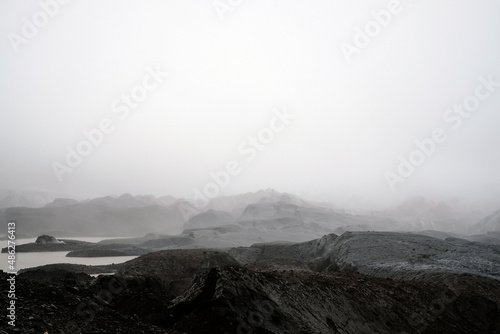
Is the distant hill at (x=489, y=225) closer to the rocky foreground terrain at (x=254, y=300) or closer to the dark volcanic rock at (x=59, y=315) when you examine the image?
the rocky foreground terrain at (x=254, y=300)

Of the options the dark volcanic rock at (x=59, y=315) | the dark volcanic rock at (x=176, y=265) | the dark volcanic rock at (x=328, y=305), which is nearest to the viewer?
the dark volcanic rock at (x=59, y=315)

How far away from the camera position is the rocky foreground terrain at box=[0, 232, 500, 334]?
20.9 ft

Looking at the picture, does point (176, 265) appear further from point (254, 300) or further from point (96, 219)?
point (96, 219)

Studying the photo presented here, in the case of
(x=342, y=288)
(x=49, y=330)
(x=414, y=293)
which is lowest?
(x=414, y=293)

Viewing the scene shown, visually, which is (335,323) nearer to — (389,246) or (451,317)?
(451,317)

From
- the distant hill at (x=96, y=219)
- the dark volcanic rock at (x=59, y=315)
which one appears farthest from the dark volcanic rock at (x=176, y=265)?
the distant hill at (x=96, y=219)

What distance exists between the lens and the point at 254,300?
7.15 metres

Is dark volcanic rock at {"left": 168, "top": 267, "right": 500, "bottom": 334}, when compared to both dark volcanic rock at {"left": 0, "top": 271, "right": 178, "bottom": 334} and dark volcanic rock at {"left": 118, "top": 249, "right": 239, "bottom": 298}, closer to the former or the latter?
dark volcanic rock at {"left": 0, "top": 271, "right": 178, "bottom": 334}

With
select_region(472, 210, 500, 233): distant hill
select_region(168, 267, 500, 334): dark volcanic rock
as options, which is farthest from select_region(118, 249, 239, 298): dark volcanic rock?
select_region(472, 210, 500, 233): distant hill

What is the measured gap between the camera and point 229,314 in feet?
21.7

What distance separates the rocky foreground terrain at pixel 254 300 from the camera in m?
6.36

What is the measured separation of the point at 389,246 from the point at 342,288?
12.4 metres

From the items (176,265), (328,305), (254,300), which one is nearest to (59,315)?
(254,300)

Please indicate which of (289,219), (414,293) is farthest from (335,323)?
(289,219)
